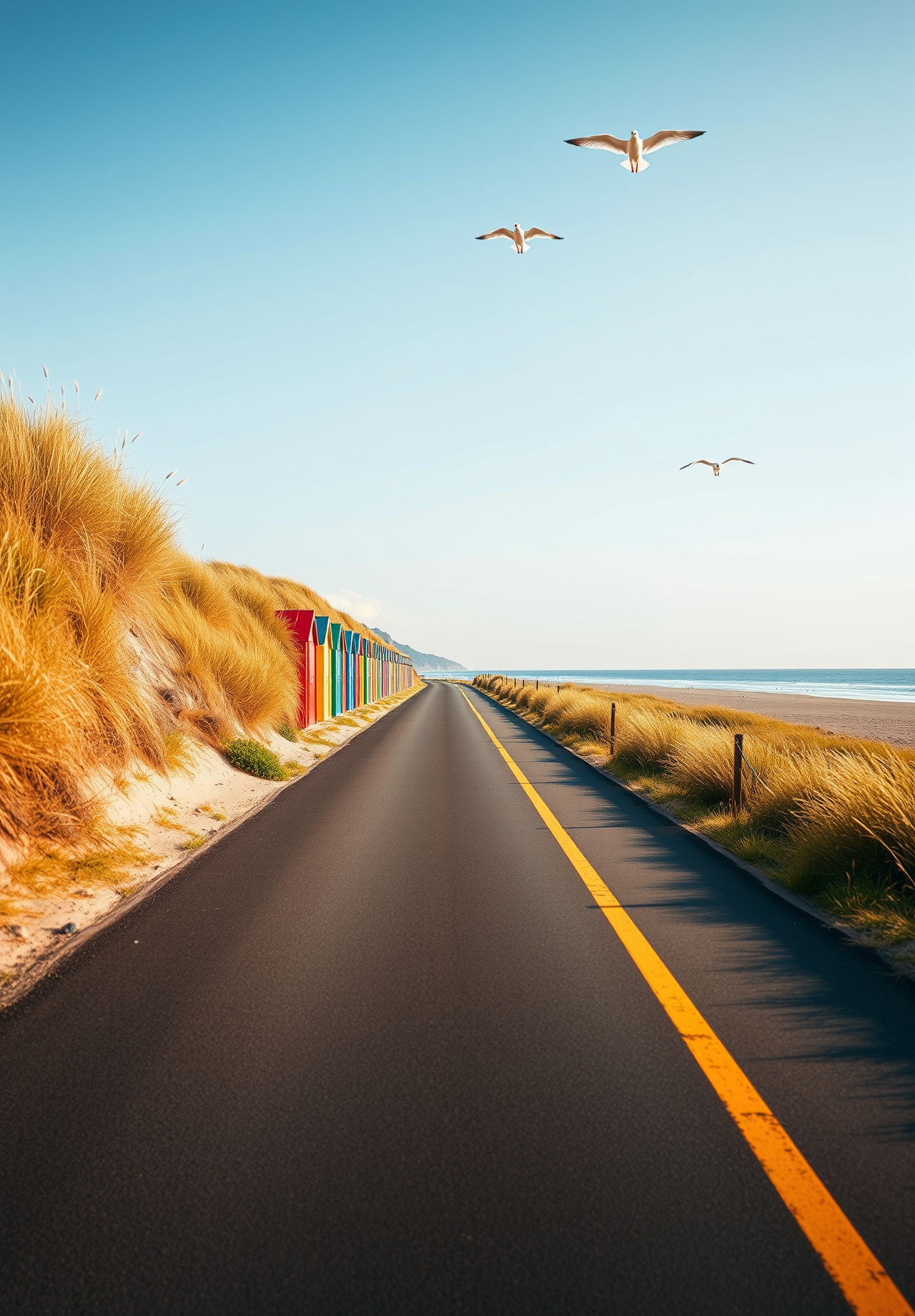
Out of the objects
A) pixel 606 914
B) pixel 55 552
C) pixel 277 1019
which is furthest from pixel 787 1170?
pixel 55 552

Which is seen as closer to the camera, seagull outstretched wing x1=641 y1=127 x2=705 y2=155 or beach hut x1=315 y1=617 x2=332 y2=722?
seagull outstretched wing x1=641 y1=127 x2=705 y2=155

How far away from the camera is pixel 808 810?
21.4ft

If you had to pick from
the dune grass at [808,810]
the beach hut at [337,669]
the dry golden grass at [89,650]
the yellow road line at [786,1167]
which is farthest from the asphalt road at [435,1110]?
the beach hut at [337,669]

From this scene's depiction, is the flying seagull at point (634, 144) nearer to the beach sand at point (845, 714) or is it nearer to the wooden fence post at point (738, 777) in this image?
the wooden fence post at point (738, 777)

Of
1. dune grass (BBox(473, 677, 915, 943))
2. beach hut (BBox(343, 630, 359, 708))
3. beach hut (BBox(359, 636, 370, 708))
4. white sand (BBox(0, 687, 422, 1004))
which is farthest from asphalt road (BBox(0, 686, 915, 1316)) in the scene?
beach hut (BBox(359, 636, 370, 708))

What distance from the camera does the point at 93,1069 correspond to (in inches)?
116

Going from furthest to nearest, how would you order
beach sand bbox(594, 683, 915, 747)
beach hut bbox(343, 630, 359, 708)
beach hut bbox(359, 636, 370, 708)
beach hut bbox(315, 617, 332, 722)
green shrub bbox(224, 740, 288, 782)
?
beach hut bbox(359, 636, 370, 708), beach hut bbox(343, 630, 359, 708), beach sand bbox(594, 683, 915, 747), beach hut bbox(315, 617, 332, 722), green shrub bbox(224, 740, 288, 782)

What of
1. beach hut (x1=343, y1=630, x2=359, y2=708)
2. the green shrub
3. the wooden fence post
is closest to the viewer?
the wooden fence post

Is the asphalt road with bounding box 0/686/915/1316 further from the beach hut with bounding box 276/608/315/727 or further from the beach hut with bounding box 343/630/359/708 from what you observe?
the beach hut with bounding box 343/630/359/708

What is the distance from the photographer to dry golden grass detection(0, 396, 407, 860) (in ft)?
16.9

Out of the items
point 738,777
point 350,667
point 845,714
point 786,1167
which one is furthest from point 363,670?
point 786,1167

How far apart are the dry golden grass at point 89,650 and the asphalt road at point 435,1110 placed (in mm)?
1304

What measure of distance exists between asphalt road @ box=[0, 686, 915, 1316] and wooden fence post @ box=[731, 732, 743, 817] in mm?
2817

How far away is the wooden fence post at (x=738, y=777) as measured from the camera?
7.86 m
